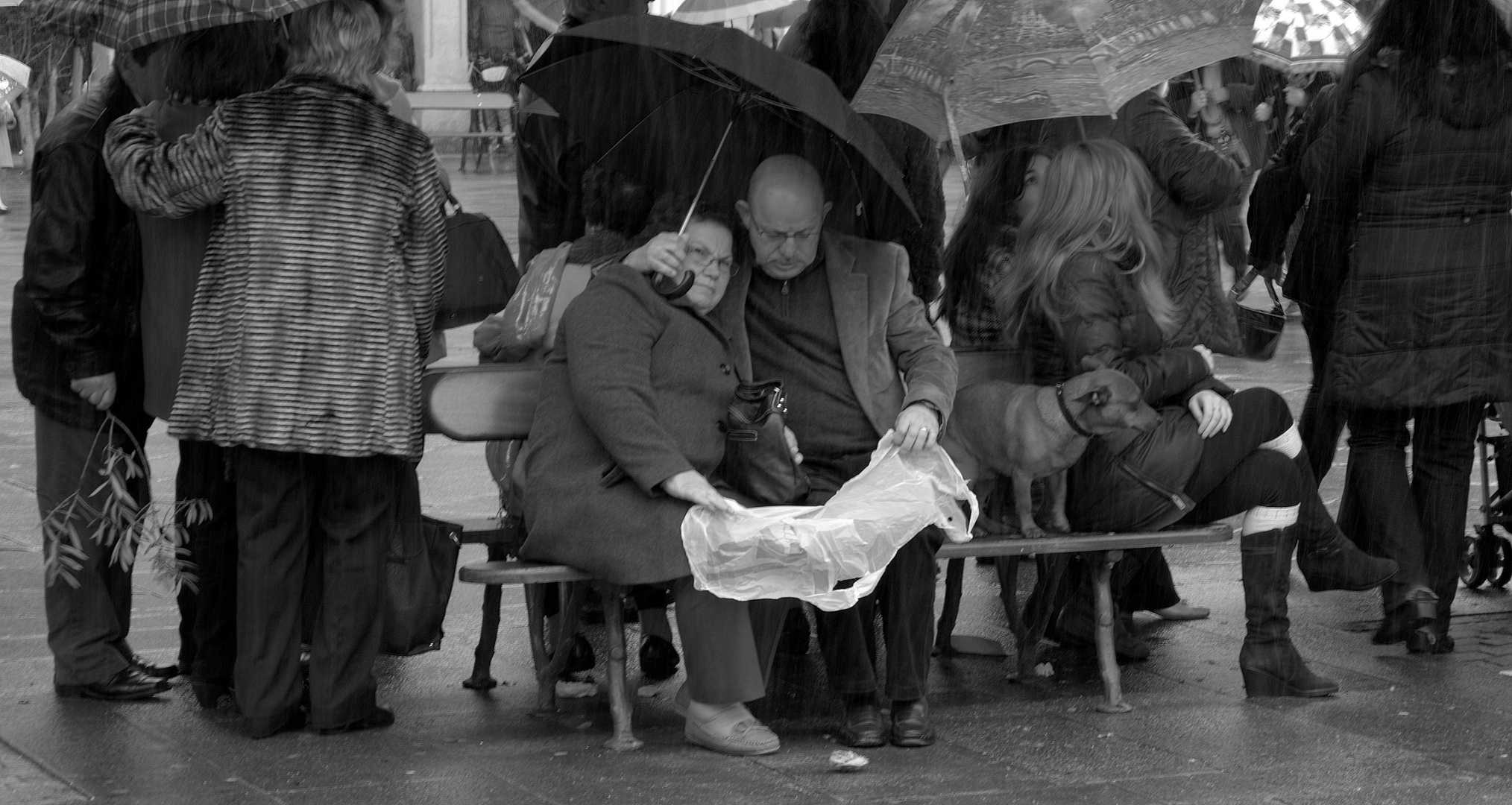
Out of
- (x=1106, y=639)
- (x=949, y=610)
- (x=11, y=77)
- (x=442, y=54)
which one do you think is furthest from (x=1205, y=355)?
(x=442, y=54)

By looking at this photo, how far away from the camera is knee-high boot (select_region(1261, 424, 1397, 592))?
5.74m

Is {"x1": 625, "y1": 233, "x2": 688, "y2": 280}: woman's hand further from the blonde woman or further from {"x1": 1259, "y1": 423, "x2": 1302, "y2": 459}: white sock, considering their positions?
{"x1": 1259, "y1": 423, "x2": 1302, "y2": 459}: white sock

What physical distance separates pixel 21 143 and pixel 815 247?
24.6m

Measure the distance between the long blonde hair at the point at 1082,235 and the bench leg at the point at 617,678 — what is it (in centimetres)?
145

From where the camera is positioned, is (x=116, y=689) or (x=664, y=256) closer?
(x=664, y=256)

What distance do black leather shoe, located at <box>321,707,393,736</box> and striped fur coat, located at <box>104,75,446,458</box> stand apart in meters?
0.72

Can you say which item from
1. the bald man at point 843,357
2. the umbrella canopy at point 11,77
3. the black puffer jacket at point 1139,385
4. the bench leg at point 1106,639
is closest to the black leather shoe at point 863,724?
the bald man at point 843,357

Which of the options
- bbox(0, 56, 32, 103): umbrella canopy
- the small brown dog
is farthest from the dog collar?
bbox(0, 56, 32, 103): umbrella canopy

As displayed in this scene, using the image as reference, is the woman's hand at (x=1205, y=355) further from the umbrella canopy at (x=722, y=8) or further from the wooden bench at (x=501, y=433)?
the umbrella canopy at (x=722, y=8)

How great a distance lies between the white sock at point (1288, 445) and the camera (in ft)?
18.3

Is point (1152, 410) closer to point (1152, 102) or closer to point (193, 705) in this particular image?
point (1152, 102)

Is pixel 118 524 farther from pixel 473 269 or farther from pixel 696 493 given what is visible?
pixel 696 493

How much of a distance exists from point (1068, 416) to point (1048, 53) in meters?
1.00

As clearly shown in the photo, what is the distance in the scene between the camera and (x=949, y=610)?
19.9 feet
